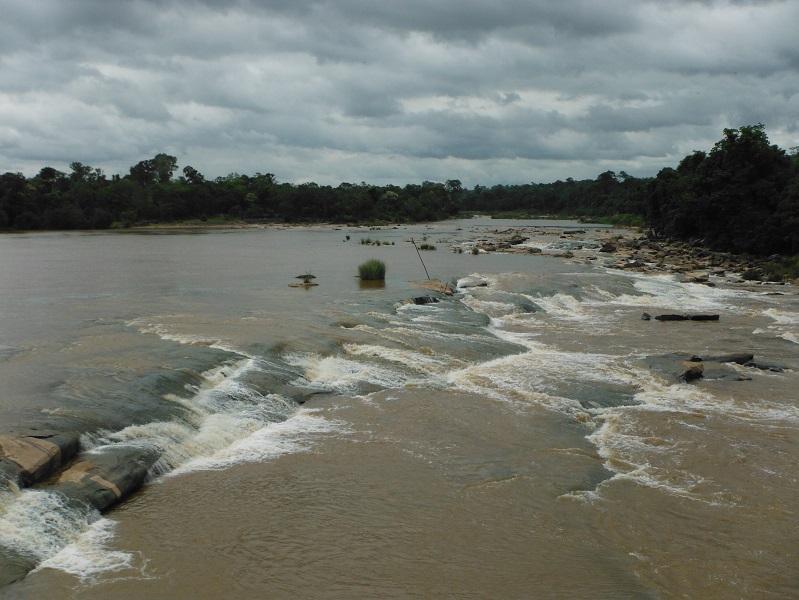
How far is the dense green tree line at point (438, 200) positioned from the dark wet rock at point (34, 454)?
4554 cm

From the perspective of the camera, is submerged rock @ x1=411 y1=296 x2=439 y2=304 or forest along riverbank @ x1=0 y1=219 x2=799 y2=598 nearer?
forest along riverbank @ x1=0 y1=219 x2=799 y2=598

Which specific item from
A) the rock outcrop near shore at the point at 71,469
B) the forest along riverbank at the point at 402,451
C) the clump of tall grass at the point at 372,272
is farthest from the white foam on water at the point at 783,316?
the rock outcrop near shore at the point at 71,469

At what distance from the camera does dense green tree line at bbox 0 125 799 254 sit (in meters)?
51.5

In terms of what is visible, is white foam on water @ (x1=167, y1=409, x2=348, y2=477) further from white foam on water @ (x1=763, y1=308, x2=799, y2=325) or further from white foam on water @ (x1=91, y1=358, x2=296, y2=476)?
white foam on water @ (x1=763, y1=308, x2=799, y2=325)

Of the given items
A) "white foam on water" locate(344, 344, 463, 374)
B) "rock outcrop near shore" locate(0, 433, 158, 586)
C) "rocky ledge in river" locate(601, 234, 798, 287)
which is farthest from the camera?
"rocky ledge in river" locate(601, 234, 798, 287)

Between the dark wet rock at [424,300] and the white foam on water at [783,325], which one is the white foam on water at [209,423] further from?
the white foam on water at [783,325]

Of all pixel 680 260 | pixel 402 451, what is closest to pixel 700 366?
pixel 402 451

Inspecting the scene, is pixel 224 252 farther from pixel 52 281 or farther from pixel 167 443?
pixel 167 443

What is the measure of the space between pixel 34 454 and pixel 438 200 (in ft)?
471

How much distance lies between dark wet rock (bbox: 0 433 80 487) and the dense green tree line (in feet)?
149

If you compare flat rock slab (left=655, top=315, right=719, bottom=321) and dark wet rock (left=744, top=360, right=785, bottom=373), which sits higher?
flat rock slab (left=655, top=315, right=719, bottom=321)

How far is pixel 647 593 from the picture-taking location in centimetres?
777

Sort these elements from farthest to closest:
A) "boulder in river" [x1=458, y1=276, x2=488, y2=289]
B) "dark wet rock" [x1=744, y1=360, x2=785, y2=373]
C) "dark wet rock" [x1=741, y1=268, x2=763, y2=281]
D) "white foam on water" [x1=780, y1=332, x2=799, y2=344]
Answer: "dark wet rock" [x1=741, y1=268, x2=763, y2=281]
"boulder in river" [x1=458, y1=276, x2=488, y2=289]
"white foam on water" [x1=780, y1=332, x2=799, y2=344]
"dark wet rock" [x1=744, y1=360, x2=785, y2=373]

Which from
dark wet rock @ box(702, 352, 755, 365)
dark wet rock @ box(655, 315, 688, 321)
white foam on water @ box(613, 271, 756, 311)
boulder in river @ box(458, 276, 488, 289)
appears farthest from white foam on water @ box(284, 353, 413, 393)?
boulder in river @ box(458, 276, 488, 289)
